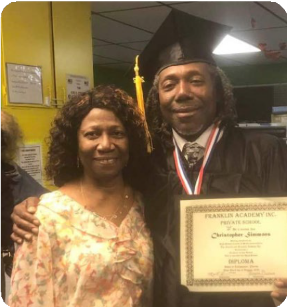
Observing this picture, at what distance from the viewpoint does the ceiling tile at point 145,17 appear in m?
0.87

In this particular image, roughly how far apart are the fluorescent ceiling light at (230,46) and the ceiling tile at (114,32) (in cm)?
18

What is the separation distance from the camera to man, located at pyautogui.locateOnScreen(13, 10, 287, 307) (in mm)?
903

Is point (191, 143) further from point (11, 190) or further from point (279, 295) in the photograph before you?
point (11, 190)

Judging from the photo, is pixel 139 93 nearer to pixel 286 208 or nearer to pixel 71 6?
pixel 71 6

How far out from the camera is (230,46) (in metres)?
1.05

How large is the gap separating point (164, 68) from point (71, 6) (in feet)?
0.84

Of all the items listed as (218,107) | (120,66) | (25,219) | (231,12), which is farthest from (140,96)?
(25,219)

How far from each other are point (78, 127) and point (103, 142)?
0.09 metres

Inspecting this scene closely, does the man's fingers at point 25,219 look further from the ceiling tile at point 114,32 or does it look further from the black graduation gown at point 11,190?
the ceiling tile at point 114,32

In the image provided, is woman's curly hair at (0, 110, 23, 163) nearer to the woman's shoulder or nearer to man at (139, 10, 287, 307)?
the woman's shoulder

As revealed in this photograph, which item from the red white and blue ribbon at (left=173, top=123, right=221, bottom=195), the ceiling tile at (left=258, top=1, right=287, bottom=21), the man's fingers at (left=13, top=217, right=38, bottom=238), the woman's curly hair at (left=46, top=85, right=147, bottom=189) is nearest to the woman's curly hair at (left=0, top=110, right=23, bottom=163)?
the woman's curly hair at (left=46, top=85, right=147, bottom=189)

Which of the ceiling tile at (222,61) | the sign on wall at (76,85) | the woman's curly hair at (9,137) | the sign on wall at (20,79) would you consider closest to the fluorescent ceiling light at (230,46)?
the ceiling tile at (222,61)

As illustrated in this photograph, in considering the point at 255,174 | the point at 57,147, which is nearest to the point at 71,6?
the point at 57,147

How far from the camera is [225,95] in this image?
38.8 inches
